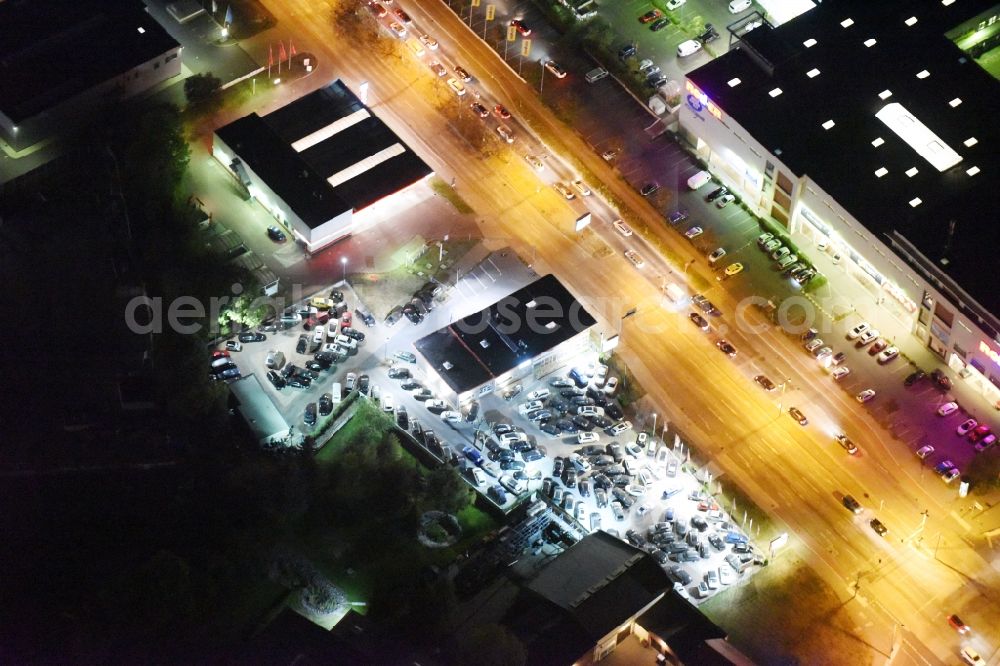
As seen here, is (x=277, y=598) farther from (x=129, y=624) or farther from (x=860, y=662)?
(x=860, y=662)

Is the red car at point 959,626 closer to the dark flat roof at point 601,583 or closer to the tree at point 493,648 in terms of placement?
the dark flat roof at point 601,583

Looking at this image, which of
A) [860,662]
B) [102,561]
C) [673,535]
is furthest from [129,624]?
[860,662]

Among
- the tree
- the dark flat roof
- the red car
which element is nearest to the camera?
the tree

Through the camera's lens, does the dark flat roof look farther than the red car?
No

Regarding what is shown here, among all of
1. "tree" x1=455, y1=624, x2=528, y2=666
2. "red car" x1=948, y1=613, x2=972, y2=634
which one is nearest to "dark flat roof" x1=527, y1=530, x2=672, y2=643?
"tree" x1=455, y1=624, x2=528, y2=666

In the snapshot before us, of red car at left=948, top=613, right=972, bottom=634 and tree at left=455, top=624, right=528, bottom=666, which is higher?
tree at left=455, top=624, right=528, bottom=666

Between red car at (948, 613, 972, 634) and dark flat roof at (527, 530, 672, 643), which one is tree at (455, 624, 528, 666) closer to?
dark flat roof at (527, 530, 672, 643)

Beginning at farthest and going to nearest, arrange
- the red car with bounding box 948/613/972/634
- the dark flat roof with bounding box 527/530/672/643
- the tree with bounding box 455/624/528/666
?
the red car with bounding box 948/613/972/634 < the dark flat roof with bounding box 527/530/672/643 < the tree with bounding box 455/624/528/666

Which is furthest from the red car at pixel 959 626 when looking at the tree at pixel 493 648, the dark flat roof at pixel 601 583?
the tree at pixel 493 648
